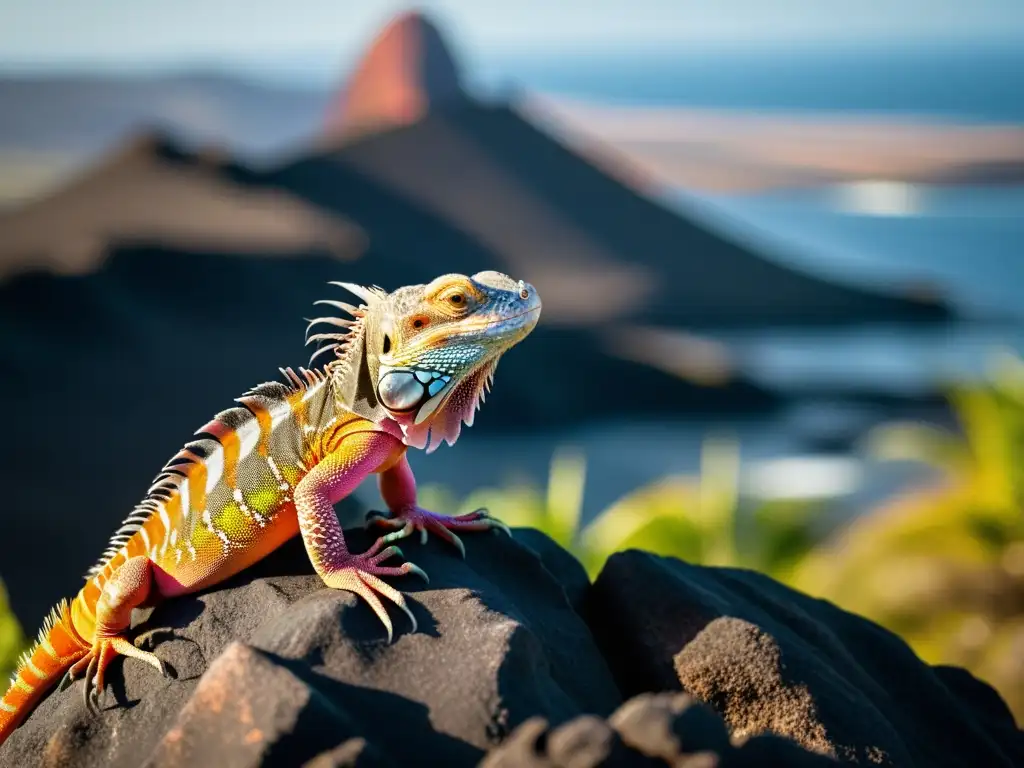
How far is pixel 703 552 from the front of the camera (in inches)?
208

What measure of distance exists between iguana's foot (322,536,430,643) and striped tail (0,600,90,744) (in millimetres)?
693

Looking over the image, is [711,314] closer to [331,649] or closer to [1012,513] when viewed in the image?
[1012,513]

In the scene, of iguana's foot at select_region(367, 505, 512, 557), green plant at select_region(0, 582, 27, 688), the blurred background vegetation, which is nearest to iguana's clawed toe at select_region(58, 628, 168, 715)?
iguana's foot at select_region(367, 505, 512, 557)

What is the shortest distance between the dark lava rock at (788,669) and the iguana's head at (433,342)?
660mm

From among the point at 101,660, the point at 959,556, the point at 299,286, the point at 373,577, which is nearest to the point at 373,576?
the point at 373,577

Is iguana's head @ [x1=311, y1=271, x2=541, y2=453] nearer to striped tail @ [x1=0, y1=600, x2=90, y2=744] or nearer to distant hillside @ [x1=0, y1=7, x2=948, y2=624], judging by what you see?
striped tail @ [x1=0, y1=600, x2=90, y2=744]

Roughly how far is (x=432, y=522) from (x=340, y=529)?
31 cm

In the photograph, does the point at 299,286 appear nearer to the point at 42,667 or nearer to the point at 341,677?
the point at 42,667

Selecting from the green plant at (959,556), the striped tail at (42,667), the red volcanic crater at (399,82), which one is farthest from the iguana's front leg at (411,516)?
the red volcanic crater at (399,82)

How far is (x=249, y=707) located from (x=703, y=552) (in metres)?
3.71

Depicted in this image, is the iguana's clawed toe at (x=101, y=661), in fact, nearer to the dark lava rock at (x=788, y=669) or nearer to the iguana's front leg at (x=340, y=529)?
the iguana's front leg at (x=340, y=529)

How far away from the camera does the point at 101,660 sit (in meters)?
2.33

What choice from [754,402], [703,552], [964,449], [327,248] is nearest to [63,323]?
[327,248]

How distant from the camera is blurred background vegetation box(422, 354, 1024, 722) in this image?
526 cm
